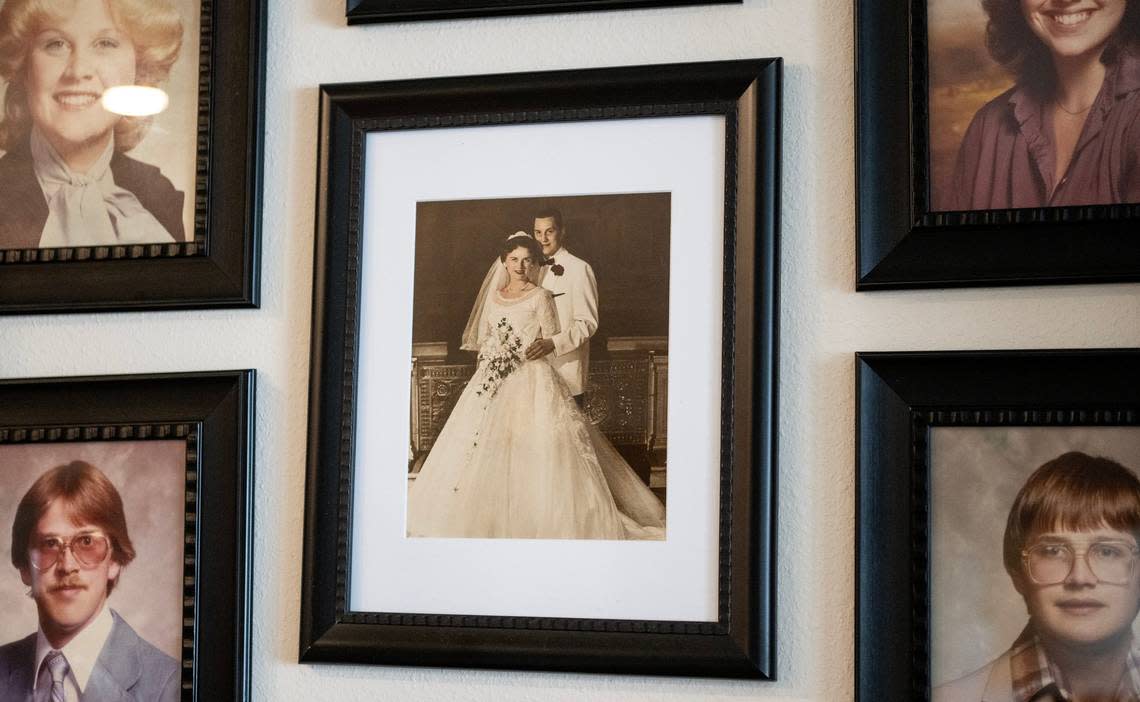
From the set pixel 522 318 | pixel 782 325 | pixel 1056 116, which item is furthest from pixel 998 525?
pixel 522 318

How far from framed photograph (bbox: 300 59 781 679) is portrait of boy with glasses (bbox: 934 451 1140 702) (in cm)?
22

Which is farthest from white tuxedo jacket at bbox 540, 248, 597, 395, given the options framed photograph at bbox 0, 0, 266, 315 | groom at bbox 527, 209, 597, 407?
framed photograph at bbox 0, 0, 266, 315

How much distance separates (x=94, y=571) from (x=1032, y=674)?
3.05 ft

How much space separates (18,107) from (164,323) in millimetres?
298

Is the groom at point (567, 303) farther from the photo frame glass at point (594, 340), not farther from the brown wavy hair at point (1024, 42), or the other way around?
the brown wavy hair at point (1024, 42)

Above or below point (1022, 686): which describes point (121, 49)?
above

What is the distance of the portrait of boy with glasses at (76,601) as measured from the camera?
122 cm

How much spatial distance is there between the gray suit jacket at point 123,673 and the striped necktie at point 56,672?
0.02 metres

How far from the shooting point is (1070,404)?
1.09m

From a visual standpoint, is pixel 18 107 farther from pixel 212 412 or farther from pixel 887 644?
pixel 887 644

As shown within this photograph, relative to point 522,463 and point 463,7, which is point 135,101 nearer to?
point 463,7

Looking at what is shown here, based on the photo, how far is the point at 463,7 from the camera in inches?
49.2

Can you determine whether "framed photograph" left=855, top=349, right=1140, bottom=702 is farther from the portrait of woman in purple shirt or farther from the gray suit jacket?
the gray suit jacket

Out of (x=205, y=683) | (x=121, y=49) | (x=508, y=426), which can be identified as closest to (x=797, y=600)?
(x=508, y=426)
